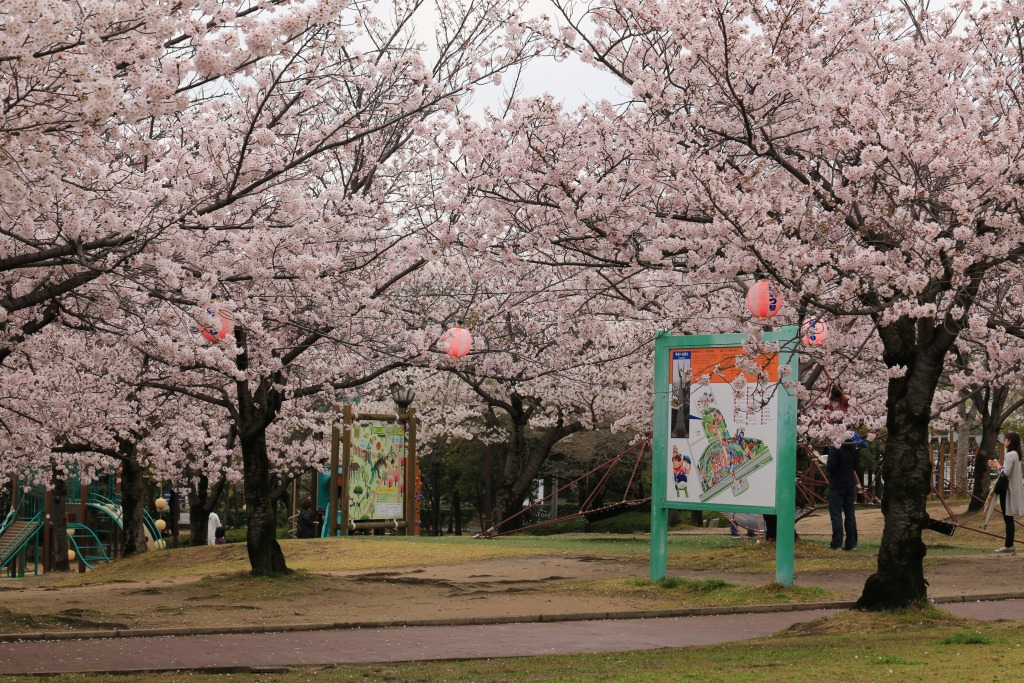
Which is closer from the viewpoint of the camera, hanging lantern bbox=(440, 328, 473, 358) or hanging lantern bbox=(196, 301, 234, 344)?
hanging lantern bbox=(196, 301, 234, 344)

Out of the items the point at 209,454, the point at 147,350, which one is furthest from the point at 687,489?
the point at 209,454

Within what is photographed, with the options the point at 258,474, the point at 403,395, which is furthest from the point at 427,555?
the point at 403,395

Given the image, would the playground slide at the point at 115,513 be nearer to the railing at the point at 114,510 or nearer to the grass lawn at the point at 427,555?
the railing at the point at 114,510

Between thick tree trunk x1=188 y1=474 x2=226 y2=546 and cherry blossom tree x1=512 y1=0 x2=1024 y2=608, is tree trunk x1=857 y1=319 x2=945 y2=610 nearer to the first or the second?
cherry blossom tree x1=512 y1=0 x2=1024 y2=608

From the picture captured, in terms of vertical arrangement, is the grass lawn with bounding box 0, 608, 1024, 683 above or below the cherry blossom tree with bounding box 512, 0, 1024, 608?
below

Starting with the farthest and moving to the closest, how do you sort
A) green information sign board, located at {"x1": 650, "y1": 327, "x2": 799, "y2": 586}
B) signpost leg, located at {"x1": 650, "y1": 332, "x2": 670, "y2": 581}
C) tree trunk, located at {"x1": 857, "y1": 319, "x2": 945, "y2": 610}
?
1. signpost leg, located at {"x1": 650, "y1": 332, "x2": 670, "y2": 581}
2. green information sign board, located at {"x1": 650, "y1": 327, "x2": 799, "y2": 586}
3. tree trunk, located at {"x1": 857, "y1": 319, "x2": 945, "y2": 610}

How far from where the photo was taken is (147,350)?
14.4 meters

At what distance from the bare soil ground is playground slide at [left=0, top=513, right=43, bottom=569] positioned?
1785 centimetres

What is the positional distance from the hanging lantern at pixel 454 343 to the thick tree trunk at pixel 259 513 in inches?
112

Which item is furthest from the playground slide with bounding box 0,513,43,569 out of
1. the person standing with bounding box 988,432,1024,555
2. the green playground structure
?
the person standing with bounding box 988,432,1024,555

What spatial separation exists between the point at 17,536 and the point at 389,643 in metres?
27.9

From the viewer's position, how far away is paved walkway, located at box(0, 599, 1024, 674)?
968cm

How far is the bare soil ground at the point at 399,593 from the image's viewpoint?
12719 millimetres

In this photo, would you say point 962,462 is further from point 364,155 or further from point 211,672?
point 211,672
